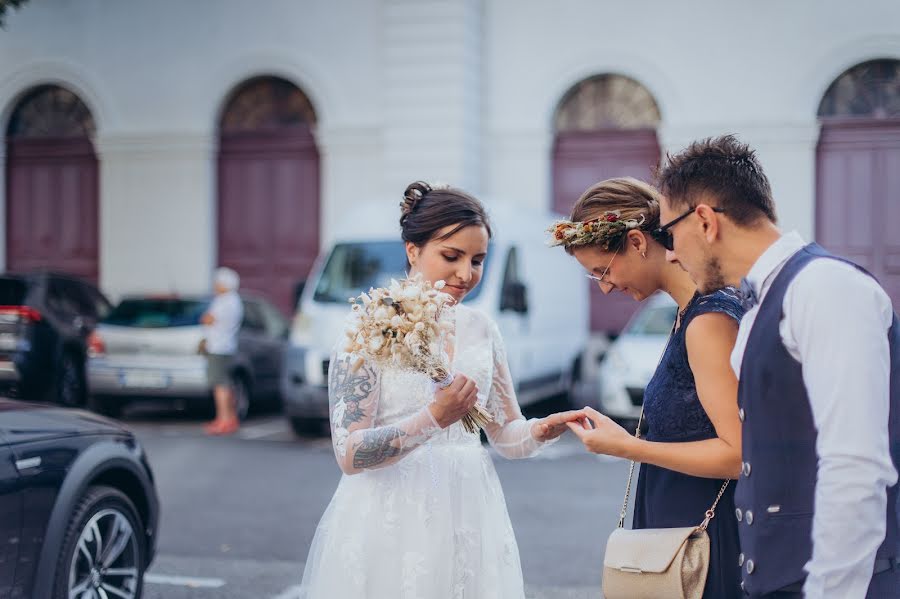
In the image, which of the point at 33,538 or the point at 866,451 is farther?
the point at 33,538

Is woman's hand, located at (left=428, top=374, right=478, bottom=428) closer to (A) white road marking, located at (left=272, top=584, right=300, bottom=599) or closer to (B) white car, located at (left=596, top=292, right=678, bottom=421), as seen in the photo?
(A) white road marking, located at (left=272, top=584, right=300, bottom=599)

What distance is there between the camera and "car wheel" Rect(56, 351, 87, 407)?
11664mm

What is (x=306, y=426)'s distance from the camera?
425 inches

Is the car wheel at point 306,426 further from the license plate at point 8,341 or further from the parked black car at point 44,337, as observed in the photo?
the license plate at point 8,341

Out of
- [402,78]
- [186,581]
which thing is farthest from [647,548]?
[402,78]

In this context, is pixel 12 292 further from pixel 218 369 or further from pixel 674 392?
pixel 674 392

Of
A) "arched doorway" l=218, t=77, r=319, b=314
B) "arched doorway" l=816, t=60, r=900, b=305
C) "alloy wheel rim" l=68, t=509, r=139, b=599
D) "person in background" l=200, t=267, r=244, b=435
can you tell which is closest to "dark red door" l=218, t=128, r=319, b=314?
"arched doorway" l=218, t=77, r=319, b=314

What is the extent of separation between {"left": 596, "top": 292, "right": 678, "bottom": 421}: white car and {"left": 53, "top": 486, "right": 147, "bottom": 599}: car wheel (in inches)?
249

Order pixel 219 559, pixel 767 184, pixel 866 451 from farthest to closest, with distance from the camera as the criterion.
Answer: pixel 219 559
pixel 767 184
pixel 866 451

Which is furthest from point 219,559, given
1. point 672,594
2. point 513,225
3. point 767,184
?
point 513,225

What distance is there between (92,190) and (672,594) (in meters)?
17.1

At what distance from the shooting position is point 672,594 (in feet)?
7.66

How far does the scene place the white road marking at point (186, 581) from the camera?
216 inches

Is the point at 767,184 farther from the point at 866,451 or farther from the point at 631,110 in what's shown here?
the point at 631,110
